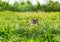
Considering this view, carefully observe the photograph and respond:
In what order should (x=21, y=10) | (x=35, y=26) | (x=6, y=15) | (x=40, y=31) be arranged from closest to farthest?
(x=40, y=31) → (x=35, y=26) → (x=6, y=15) → (x=21, y=10)

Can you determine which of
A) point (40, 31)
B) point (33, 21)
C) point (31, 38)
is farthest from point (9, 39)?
point (33, 21)

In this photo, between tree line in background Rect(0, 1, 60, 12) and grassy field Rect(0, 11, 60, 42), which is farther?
tree line in background Rect(0, 1, 60, 12)

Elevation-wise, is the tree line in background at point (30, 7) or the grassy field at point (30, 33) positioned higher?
the grassy field at point (30, 33)

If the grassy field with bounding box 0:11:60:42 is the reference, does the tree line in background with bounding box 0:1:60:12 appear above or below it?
below

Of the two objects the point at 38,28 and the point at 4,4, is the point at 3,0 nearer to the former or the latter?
the point at 4,4

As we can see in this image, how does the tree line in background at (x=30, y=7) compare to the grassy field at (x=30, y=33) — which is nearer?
the grassy field at (x=30, y=33)

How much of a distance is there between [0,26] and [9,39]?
0.93 meters

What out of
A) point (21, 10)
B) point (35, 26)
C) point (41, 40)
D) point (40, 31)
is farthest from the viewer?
point (21, 10)

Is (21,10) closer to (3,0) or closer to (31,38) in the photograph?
(3,0)

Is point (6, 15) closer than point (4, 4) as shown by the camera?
Yes

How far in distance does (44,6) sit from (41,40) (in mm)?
4439

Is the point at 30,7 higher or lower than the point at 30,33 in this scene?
lower

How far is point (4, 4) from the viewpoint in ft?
31.3

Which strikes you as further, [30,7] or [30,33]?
[30,7]
